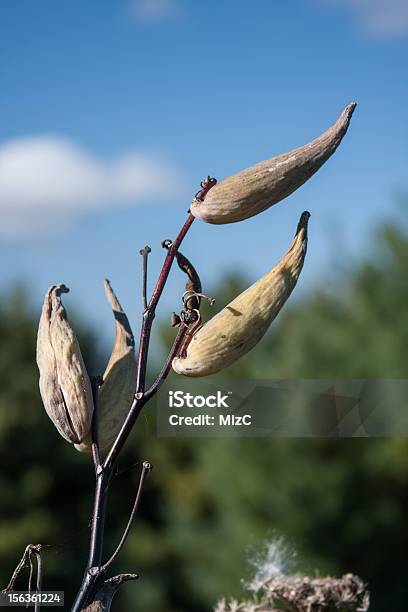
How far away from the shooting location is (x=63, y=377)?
524 millimetres

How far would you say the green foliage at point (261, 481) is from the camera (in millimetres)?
5586

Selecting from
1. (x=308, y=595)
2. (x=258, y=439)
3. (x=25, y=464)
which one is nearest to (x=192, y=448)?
(x=258, y=439)

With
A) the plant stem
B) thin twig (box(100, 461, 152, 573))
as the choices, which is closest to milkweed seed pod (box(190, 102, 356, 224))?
the plant stem

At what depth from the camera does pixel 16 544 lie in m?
5.46

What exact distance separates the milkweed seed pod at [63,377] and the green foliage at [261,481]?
15.9 ft

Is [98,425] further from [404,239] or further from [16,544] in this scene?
[404,239]

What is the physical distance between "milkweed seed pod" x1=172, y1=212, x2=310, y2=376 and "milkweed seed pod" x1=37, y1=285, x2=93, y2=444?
2.2 inches

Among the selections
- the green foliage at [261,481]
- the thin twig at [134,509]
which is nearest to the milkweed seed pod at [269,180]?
the thin twig at [134,509]

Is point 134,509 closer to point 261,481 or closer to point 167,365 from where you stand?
point 167,365

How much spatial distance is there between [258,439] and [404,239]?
1671 millimetres

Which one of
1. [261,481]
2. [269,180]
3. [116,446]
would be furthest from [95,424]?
[261,481]

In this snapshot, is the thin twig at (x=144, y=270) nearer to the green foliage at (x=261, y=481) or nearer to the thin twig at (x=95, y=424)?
the thin twig at (x=95, y=424)

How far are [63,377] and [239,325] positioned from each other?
105 mm

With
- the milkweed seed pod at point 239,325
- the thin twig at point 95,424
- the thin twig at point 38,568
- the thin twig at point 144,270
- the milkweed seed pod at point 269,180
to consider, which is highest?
the milkweed seed pod at point 269,180
